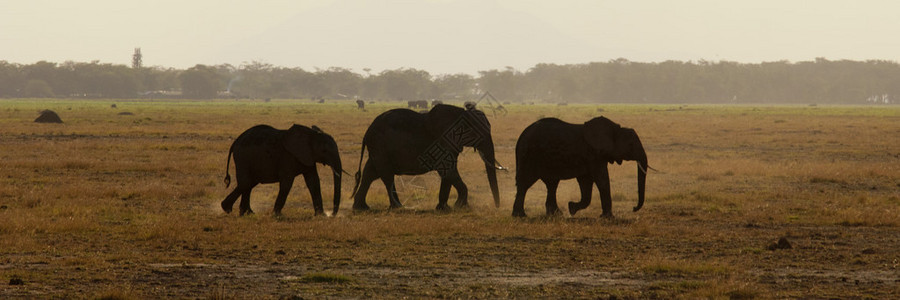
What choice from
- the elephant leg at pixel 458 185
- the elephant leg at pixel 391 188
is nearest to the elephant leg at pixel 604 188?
the elephant leg at pixel 458 185

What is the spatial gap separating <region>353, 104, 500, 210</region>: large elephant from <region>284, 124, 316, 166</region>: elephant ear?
5.46 feet

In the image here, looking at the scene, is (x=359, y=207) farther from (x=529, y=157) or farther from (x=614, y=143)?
(x=614, y=143)

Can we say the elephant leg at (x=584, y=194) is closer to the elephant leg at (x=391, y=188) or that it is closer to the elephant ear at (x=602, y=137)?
the elephant ear at (x=602, y=137)

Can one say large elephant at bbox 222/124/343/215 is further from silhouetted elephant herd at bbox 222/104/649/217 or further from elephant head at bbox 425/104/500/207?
elephant head at bbox 425/104/500/207

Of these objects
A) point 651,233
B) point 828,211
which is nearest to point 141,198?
point 651,233

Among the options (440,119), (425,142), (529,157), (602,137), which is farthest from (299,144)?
(602,137)

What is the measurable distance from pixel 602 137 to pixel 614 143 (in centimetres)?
26

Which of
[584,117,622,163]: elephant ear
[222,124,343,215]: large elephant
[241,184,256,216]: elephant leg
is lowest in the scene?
[241,184,256,216]: elephant leg

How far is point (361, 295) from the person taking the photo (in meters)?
11.0

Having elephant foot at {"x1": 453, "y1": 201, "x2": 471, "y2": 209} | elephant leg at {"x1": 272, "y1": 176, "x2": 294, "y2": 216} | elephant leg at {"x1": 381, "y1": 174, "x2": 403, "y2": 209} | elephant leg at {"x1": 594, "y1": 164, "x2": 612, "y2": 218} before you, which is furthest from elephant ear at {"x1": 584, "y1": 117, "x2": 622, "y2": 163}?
elephant leg at {"x1": 272, "y1": 176, "x2": 294, "y2": 216}

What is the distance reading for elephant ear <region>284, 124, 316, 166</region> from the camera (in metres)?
17.2

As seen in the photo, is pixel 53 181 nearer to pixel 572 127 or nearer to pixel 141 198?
pixel 141 198

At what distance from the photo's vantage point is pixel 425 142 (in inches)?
744

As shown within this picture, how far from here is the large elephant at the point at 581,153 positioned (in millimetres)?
17094
